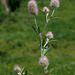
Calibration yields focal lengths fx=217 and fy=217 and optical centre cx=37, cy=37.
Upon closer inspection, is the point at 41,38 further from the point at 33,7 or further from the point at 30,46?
the point at 30,46

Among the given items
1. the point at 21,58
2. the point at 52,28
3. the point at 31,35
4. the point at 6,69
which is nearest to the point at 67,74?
the point at 6,69

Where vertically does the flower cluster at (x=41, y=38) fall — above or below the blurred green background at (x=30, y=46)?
above

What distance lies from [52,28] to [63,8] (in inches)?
271

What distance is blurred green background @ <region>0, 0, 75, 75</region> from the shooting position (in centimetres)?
704

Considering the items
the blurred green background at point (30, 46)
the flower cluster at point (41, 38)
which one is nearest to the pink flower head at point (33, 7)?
the flower cluster at point (41, 38)

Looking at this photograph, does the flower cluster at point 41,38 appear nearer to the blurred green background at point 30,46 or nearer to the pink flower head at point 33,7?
the pink flower head at point 33,7

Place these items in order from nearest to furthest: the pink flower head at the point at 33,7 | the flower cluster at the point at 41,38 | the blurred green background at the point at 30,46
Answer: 1. the flower cluster at the point at 41,38
2. the pink flower head at the point at 33,7
3. the blurred green background at the point at 30,46

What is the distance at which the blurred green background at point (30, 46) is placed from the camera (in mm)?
7043

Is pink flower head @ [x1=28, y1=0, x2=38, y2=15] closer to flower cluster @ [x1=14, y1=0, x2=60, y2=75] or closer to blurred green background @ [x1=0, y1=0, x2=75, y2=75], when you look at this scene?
flower cluster @ [x1=14, y1=0, x2=60, y2=75]

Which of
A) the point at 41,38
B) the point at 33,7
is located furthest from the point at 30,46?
the point at 33,7

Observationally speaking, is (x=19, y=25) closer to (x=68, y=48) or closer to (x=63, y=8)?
(x=68, y=48)

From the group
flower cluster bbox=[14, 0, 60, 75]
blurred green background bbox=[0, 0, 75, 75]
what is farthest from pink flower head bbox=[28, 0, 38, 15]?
blurred green background bbox=[0, 0, 75, 75]

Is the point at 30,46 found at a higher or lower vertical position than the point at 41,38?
lower

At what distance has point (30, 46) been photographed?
10.5 meters
